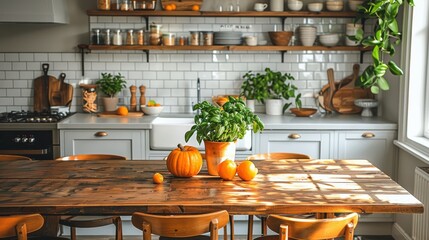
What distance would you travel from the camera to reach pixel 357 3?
570 centimetres

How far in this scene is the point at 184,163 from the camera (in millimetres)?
3320

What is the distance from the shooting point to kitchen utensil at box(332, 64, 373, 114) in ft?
19.4

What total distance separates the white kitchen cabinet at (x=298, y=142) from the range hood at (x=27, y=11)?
7.43 feet

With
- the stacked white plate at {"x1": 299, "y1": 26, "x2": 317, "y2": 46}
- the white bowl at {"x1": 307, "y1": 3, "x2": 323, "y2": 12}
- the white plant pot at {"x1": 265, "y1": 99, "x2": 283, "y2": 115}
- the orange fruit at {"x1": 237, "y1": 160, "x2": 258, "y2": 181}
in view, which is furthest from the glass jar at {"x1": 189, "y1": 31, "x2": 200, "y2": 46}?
the orange fruit at {"x1": 237, "y1": 160, "x2": 258, "y2": 181}

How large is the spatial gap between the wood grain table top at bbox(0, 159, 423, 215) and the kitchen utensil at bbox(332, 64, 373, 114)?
7.02 feet

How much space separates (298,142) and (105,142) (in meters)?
1.71

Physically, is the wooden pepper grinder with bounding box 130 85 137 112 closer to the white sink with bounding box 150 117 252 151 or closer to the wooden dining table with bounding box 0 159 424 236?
the white sink with bounding box 150 117 252 151

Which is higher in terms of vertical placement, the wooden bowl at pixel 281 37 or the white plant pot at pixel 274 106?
the wooden bowl at pixel 281 37

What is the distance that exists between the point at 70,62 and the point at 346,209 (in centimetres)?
385

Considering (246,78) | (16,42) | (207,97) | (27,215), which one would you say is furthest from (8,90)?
(27,215)

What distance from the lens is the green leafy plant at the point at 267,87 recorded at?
5719mm

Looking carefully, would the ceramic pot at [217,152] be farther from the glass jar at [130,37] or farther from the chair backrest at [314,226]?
the glass jar at [130,37]

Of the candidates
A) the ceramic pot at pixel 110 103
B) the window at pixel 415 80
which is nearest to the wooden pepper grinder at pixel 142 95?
the ceramic pot at pixel 110 103

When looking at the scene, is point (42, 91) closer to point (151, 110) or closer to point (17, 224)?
point (151, 110)
